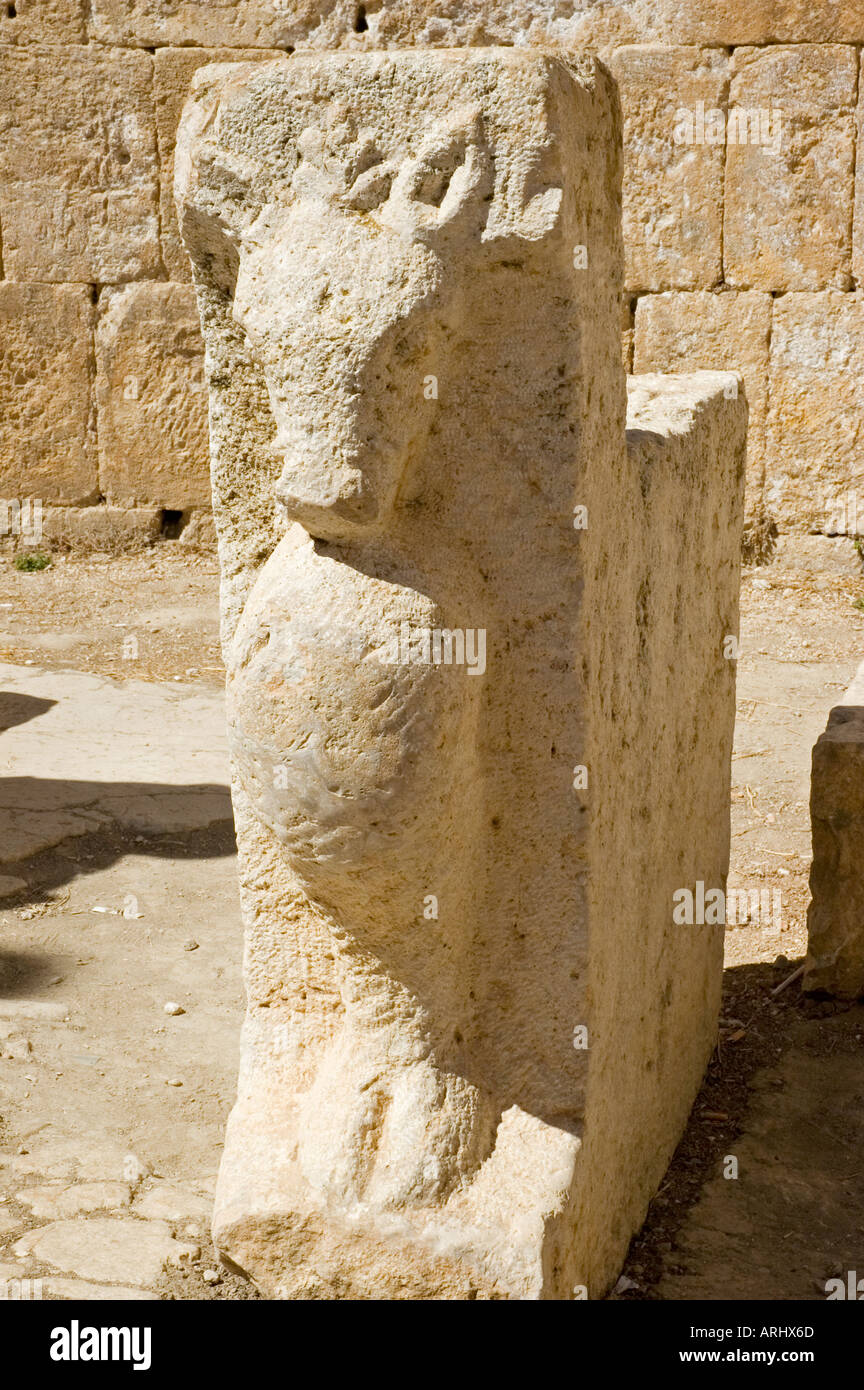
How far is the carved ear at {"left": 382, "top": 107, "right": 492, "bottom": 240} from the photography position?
190cm

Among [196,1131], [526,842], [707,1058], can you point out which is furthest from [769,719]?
[526,842]

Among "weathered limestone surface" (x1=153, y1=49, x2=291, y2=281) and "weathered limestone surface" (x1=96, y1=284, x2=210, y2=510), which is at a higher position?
"weathered limestone surface" (x1=153, y1=49, x2=291, y2=281)

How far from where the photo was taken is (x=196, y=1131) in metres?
2.99

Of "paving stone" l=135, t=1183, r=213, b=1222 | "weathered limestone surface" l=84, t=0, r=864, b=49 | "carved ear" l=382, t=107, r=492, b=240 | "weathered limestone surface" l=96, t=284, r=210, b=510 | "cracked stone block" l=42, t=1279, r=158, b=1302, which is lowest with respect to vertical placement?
"paving stone" l=135, t=1183, r=213, b=1222

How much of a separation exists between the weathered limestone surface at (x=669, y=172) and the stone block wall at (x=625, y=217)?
1cm

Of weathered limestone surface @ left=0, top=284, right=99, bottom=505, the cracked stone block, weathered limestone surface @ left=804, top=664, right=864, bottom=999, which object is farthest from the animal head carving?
weathered limestone surface @ left=0, top=284, right=99, bottom=505

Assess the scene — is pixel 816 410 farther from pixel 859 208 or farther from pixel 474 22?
pixel 474 22

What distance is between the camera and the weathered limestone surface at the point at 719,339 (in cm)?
710

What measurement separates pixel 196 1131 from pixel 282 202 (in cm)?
181

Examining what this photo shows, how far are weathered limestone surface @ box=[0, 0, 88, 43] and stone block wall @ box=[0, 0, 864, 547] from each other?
10 mm

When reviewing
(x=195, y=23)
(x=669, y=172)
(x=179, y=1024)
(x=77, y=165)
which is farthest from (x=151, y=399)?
(x=179, y=1024)

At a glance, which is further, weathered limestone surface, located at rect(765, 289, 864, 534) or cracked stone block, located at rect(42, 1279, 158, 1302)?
weathered limestone surface, located at rect(765, 289, 864, 534)

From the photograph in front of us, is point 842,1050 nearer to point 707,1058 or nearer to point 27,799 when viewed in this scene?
point 707,1058

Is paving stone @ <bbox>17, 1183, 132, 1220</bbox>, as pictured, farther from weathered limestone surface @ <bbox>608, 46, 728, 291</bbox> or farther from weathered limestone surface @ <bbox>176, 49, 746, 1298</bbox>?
weathered limestone surface @ <bbox>608, 46, 728, 291</bbox>
